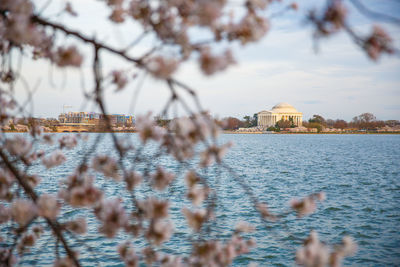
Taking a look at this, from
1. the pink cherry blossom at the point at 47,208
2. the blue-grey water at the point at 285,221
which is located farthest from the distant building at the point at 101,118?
the pink cherry blossom at the point at 47,208

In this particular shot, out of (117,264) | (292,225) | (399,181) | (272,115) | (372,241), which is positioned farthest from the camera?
(272,115)

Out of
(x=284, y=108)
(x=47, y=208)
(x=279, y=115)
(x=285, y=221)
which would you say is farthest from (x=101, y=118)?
(x=284, y=108)

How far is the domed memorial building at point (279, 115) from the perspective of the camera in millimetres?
132375

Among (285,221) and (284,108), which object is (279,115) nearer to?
(284,108)

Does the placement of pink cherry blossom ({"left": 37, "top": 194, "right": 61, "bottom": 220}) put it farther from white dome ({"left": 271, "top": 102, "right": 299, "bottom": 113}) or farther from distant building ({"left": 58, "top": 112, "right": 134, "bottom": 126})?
white dome ({"left": 271, "top": 102, "right": 299, "bottom": 113})

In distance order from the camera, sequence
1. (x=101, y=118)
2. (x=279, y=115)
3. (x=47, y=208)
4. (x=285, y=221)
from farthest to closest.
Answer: (x=279, y=115) → (x=285, y=221) → (x=101, y=118) → (x=47, y=208)

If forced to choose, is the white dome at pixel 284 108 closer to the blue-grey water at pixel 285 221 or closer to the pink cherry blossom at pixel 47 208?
the blue-grey water at pixel 285 221

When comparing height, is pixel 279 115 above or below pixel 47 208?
above

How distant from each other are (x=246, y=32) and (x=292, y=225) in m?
7.73

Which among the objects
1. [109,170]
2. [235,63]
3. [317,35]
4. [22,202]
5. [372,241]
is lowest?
[372,241]

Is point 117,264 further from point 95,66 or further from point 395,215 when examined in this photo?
point 395,215

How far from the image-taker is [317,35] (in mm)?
1679

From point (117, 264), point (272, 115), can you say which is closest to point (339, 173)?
point (117, 264)

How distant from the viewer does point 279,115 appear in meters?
132
